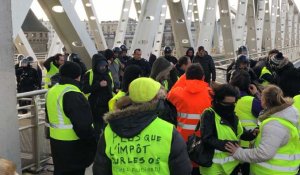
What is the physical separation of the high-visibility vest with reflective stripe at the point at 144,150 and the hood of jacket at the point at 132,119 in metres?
0.03

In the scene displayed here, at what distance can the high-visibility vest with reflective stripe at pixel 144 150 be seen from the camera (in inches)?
94.3

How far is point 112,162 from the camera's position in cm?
251

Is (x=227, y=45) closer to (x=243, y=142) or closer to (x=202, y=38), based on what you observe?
(x=202, y=38)

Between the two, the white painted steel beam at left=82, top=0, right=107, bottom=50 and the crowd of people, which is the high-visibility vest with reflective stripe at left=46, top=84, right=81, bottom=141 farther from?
the white painted steel beam at left=82, top=0, right=107, bottom=50

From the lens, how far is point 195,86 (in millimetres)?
4148

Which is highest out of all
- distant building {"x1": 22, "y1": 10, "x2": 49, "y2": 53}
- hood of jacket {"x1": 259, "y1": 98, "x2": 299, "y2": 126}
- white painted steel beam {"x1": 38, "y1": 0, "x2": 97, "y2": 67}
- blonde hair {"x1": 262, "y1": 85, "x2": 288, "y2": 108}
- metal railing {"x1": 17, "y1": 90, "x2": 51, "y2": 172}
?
distant building {"x1": 22, "y1": 10, "x2": 49, "y2": 53}

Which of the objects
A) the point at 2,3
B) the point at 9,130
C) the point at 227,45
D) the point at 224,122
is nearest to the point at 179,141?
the point at 224,122

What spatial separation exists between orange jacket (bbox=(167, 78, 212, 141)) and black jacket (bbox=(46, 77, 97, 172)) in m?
0.94

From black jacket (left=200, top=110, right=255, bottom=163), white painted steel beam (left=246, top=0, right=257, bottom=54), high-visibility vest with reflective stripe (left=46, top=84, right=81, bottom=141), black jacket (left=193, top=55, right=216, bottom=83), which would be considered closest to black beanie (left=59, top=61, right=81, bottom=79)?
high-visibility vest with reflective stripe (left=46, top=84, right=81, bottom=141)

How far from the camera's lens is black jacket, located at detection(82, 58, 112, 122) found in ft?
17.3

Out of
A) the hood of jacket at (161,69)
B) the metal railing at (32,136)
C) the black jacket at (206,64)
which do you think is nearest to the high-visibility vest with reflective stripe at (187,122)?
the hood of jacket at (161,69)

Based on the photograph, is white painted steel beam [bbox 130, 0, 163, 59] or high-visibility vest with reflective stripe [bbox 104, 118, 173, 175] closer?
high-visibility vest with reflective stripe [bbox 104, 118, 173, 175]

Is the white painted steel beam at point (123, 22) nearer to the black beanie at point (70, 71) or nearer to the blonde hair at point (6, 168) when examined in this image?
the black beanie at point (70, 71)

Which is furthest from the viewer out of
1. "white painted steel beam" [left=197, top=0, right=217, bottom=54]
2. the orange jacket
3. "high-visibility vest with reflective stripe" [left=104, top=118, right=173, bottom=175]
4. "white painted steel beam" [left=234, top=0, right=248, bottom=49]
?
"white painted steel beam" [left=234, top=0, right=248, bottom=49]
